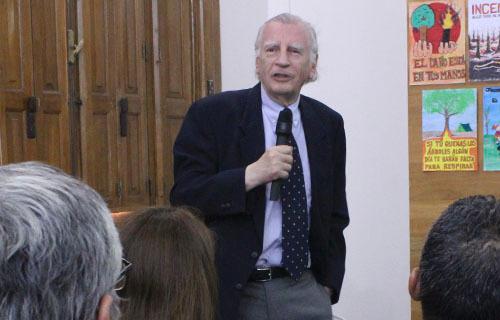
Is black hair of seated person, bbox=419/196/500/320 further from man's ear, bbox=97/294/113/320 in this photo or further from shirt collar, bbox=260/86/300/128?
shirt collar, bbox=260/86/300/128

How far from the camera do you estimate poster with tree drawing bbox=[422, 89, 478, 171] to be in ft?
12.4

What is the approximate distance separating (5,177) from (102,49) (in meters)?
4.08

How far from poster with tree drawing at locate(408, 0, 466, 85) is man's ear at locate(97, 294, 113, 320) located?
294cm

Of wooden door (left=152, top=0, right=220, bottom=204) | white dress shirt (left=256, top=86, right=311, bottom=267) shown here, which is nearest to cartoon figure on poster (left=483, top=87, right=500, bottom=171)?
white dress shirt (left=256, top=86, right=311, bottom=267)

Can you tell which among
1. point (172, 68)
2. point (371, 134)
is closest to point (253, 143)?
point (371, 134)

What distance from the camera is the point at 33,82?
14.6 ft

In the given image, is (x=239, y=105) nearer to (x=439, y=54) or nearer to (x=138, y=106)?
(x=439, y=54)

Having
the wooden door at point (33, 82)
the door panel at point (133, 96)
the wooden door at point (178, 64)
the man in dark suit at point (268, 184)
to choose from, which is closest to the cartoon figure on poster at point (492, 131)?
the man in dark suit at point (268, 184)

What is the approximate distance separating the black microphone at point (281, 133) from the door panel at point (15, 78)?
1961mm

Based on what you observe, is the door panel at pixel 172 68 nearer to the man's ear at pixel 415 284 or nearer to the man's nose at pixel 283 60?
the man's nose at pixel 283 60

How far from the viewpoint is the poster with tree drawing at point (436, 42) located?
377cm

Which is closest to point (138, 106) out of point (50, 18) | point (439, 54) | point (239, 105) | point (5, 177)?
point (50, 18)

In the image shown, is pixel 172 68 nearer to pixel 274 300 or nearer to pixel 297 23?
pixel 297 23

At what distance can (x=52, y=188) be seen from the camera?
1067 millimetres
